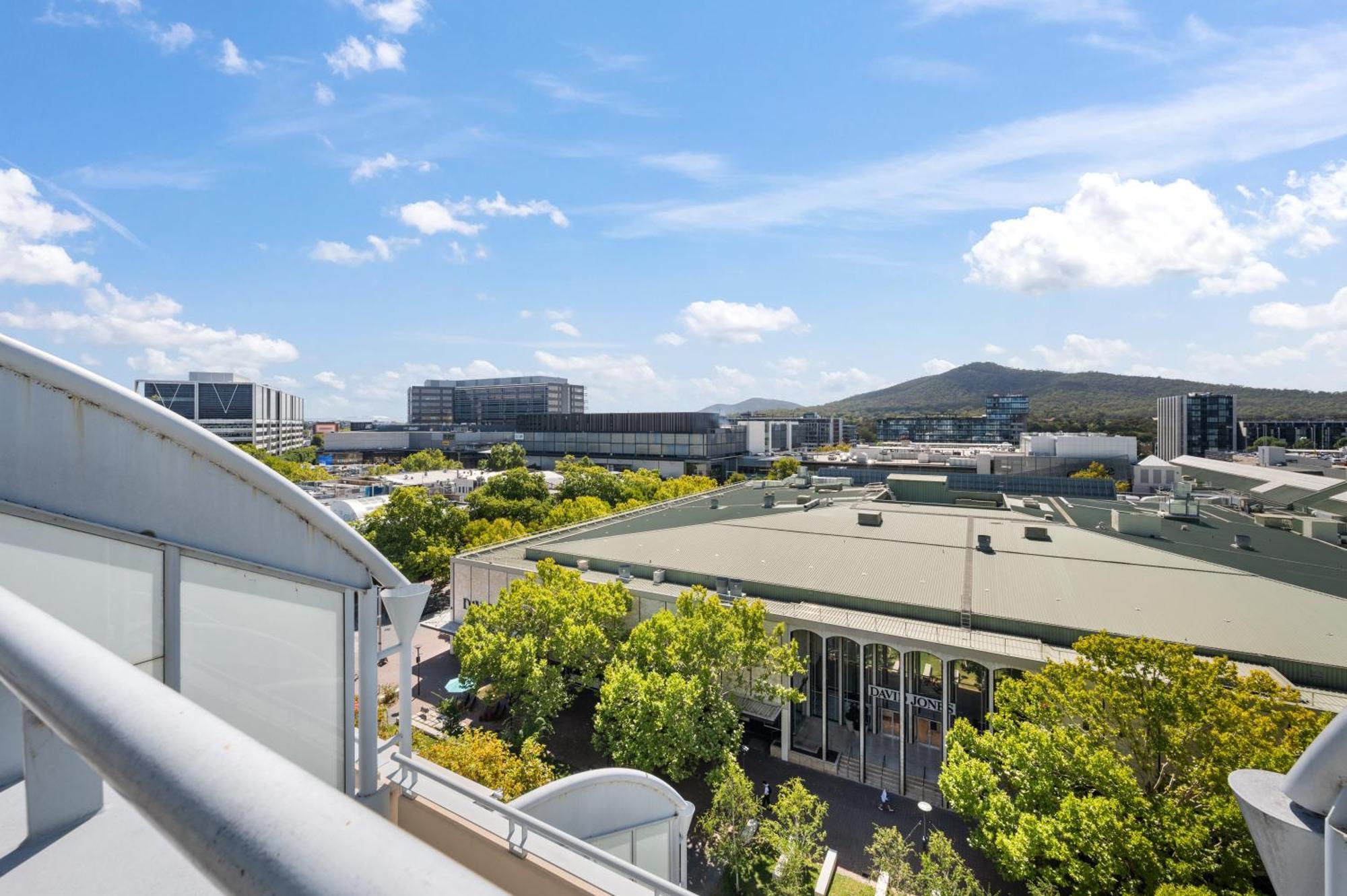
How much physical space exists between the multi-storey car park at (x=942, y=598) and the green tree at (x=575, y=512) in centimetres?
1301

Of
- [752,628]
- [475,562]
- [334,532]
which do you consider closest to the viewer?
[334,532]

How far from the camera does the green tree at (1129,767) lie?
1396cm

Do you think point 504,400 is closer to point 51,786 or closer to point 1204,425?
point 1204,425

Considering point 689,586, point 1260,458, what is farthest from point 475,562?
point 1260,458

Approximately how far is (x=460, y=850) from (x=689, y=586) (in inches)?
902

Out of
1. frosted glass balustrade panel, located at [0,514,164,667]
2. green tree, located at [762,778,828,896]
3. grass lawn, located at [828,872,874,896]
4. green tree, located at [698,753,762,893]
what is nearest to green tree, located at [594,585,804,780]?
green tree, located at [698,753,762,893]

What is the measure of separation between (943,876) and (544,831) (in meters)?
15.2

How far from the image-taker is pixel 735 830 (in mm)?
18031

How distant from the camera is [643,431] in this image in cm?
9762

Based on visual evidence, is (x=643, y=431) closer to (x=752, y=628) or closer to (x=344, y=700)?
(x=752, y=628)

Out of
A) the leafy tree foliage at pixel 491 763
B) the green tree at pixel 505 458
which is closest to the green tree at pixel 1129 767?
the leafy tree foliage at pixel 491 763

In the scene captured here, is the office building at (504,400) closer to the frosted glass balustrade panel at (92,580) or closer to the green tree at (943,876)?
the green tree at (943,876)

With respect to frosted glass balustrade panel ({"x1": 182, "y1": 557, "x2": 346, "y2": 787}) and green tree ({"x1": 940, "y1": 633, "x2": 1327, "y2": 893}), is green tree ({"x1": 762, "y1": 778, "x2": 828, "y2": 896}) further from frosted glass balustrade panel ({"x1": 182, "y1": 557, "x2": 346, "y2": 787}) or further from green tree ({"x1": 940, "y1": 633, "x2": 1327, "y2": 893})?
frosted glass balustrade panel ({"x1": 182, "y1": 557, "x2": 346, "y2": 787})

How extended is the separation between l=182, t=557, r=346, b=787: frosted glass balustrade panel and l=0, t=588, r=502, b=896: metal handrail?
4.37 m
